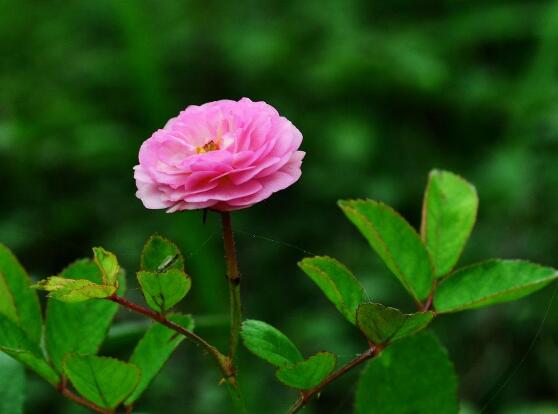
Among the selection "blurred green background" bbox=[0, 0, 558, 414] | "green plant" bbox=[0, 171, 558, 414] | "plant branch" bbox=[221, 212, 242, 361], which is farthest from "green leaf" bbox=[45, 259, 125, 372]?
"blurred green background" bbox=[0, 0, 558, 414]

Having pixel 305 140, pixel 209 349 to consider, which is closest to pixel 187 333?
pixel 209 349

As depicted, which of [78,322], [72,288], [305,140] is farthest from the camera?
[305,140]

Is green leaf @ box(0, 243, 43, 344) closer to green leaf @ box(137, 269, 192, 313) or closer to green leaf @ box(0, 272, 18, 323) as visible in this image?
green leaf @ box(0, 272, 18, 323)

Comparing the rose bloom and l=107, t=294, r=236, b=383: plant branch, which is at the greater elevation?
the rose bloom

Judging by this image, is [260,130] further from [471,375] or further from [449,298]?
[471,375]

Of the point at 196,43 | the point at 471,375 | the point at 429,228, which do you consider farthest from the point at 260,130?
the point at 196,43

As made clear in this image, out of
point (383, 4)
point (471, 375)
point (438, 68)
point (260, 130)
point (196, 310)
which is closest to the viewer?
point (260, 130)

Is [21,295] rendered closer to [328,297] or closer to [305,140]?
[328,297]
